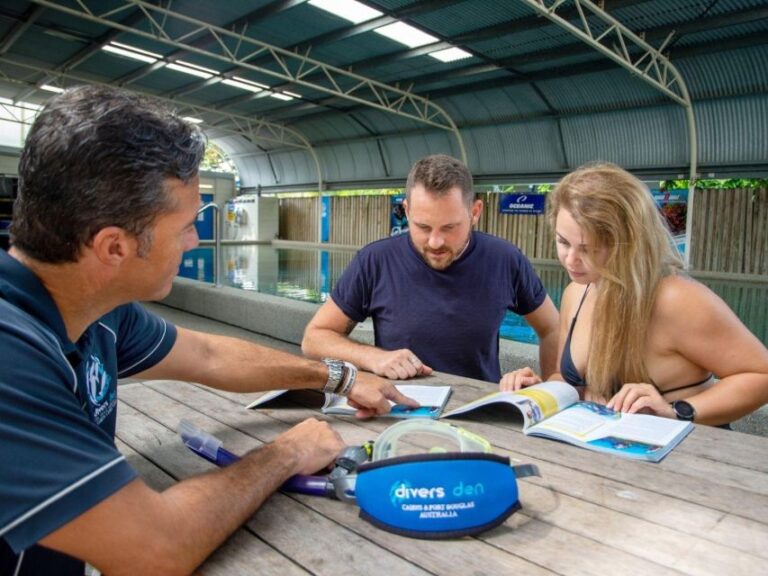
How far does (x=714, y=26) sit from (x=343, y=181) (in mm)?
13940

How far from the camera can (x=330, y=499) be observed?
1055mm

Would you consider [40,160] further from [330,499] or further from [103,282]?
[330,499]

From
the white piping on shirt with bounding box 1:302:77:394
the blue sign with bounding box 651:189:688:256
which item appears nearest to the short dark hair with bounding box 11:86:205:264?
the white piping on shirt with bounding box 1:302:77:394

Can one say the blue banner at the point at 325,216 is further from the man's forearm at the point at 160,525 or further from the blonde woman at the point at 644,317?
the man's forearm at the point at 160,525

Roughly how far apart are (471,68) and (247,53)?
532 centimetres

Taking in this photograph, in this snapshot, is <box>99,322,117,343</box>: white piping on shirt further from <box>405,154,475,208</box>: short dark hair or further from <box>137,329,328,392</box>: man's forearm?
<box>405,154,475,208</box>: short dark hair

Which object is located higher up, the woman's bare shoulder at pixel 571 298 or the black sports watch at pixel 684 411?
the woman's bare shoulder at pixel 571 298

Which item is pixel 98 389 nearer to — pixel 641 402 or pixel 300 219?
pixel 641 402

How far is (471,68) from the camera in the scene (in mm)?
13234

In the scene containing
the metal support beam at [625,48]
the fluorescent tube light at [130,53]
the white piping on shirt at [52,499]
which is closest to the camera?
the white piping on shirt at [52,499]

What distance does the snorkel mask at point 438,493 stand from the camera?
0.89 meters

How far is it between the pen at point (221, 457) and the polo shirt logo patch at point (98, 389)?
167mm

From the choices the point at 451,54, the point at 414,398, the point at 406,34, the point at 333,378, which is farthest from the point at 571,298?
the point at 451,54

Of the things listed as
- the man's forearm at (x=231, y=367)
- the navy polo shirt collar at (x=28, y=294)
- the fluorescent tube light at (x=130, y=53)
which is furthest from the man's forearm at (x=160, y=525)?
the fluorescent tube light at (x=130, y=53)
